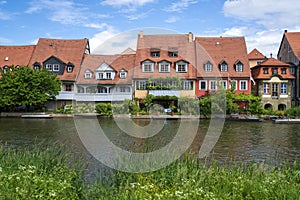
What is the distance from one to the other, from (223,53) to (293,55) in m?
10.6

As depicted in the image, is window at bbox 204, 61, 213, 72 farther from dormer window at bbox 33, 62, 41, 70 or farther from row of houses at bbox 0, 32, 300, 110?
dormer window at bbox 33, 62, 41, 70

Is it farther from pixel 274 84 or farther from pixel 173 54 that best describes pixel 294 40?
pixel 173 54

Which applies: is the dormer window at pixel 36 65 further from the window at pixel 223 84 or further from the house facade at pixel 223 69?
the window at pixel 223 84

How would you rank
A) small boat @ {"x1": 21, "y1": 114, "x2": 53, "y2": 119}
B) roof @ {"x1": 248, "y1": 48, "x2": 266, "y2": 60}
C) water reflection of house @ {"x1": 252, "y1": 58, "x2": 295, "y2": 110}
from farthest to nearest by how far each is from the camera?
1. roof @ {"x1": 248, "y1": 48, "x2": 266, "y2": 60}
2. water reflection of house @ {"x1": 252, "y1": 58, "x2": 295, "y2": 110}
3. small boat @ {"x1": 21, "y1": 114, "x2": 53, "y2": 119}

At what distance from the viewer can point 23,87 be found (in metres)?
36.5

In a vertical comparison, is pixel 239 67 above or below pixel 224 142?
above

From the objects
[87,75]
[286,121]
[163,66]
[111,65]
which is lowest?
[286,121]

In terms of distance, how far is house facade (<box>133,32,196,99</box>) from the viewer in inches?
1593

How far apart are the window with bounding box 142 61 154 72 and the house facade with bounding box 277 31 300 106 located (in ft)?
65.5

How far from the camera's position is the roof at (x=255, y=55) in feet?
176

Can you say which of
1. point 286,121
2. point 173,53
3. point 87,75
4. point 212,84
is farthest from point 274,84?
point 87,75

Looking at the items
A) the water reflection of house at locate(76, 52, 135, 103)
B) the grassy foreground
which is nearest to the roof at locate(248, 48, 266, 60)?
the water reflection of house at locate(76, 52, 135, 103)

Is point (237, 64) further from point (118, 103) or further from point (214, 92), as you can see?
point (118, 103)

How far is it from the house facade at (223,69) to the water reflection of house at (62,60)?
16.9 m
